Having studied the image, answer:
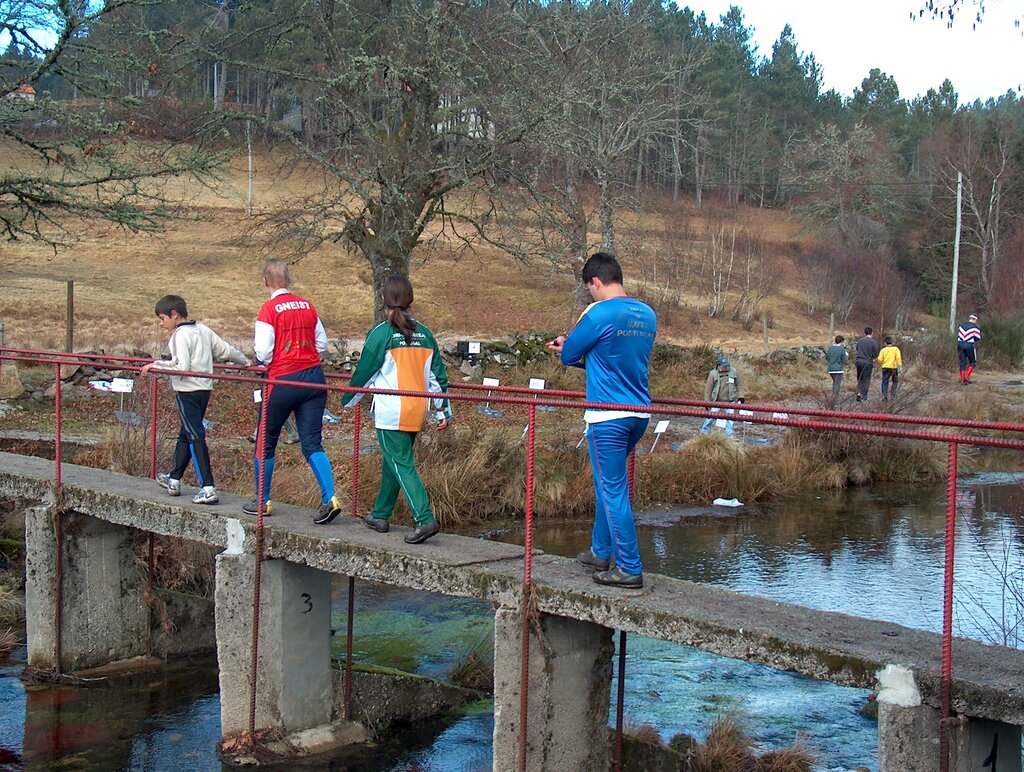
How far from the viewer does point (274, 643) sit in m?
8.17

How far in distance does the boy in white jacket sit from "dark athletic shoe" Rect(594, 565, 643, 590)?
11.7 ft

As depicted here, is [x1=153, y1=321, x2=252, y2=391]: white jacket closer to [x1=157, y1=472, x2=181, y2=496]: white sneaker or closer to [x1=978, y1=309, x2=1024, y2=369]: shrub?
[x1=157, y1=472, x2=181, y2=496]: white sneaker

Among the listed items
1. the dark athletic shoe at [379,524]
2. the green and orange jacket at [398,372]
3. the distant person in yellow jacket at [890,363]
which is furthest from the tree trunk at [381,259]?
the green and orange jacket at [398,372]

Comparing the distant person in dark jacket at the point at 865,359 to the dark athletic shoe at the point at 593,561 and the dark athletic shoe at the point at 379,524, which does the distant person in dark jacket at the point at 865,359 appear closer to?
the dark athletic shoe at the point at 379,524

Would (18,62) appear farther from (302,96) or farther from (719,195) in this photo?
(719,195)

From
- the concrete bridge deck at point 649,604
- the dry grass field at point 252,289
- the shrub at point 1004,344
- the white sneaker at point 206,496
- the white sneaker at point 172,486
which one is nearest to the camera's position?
the concrete bridge deck at point 649,604

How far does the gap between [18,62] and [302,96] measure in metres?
8.00

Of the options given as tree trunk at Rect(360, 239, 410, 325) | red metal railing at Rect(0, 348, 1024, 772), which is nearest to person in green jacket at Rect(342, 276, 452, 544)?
red metal railing at Rect(0, 348, 1024, 772)

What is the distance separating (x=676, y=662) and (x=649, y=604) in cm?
476

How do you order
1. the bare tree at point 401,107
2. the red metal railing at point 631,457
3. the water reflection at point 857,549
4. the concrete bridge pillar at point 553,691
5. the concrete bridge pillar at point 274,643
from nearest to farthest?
the red metal railing at point 631,457
the concrete bridge pillar at point 553,691
the concrete bridge pillar at point 274,643
the water reflection at point 857,549
the bare tree at point 401,107

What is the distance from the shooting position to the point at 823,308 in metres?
53.2

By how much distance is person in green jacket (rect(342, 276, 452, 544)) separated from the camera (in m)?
7.53

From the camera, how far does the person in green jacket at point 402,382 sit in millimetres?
7531

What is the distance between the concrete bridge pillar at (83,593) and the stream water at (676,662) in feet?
1.38
